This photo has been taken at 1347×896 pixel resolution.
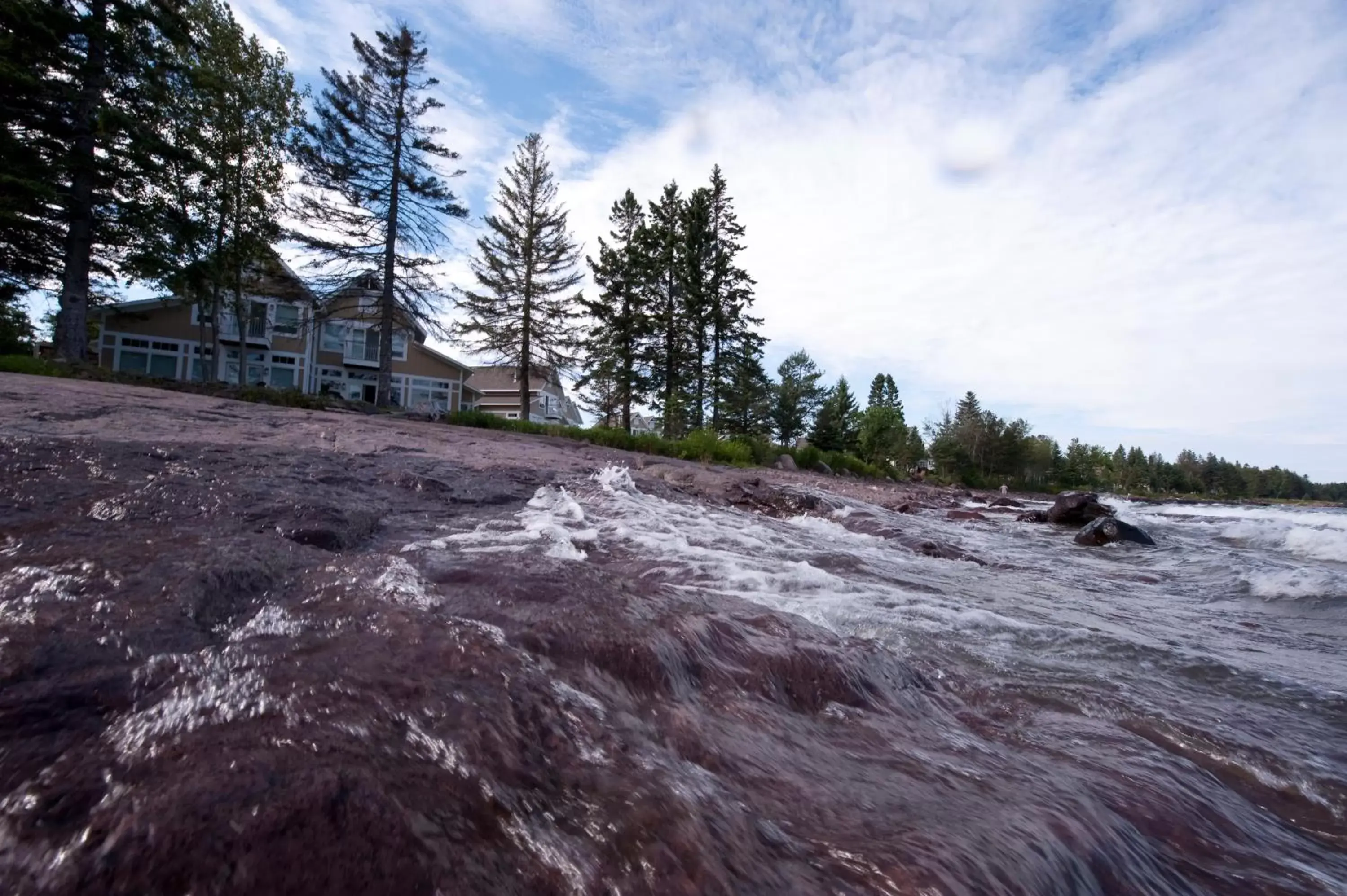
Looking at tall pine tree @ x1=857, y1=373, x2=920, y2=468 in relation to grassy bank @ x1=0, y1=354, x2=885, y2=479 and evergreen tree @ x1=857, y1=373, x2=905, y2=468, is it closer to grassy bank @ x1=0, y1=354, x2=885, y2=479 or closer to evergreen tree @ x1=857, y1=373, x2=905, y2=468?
evergreen tree @ x1=857, y1=373, x2=905, y2=468

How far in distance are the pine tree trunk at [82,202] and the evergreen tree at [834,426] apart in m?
33.2

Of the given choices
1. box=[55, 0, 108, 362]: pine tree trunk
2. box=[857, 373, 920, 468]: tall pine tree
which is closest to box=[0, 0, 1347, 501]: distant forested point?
box=[55, 0, 108, 362]: pine tree trunk

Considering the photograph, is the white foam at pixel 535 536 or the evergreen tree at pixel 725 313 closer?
the white foam at pixel 535 536

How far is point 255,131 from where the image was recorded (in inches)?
758

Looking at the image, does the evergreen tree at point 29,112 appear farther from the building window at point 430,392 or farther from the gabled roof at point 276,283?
the building window at point 430,392

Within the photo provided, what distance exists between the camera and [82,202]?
14.5 m

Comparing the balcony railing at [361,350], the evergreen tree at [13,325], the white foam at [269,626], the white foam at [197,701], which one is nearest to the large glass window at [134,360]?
the evergreen tree at [13,325]

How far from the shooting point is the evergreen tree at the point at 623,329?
976 inches

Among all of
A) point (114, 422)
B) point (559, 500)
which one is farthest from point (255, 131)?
point (559, 500)

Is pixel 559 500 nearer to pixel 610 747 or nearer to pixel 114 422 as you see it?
pixel 114 422

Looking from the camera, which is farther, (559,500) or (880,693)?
(559,500)

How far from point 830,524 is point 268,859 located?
7.00 m

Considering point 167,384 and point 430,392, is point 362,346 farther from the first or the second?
point 167,384

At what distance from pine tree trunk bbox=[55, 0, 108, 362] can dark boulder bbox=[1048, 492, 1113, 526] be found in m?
20.9
